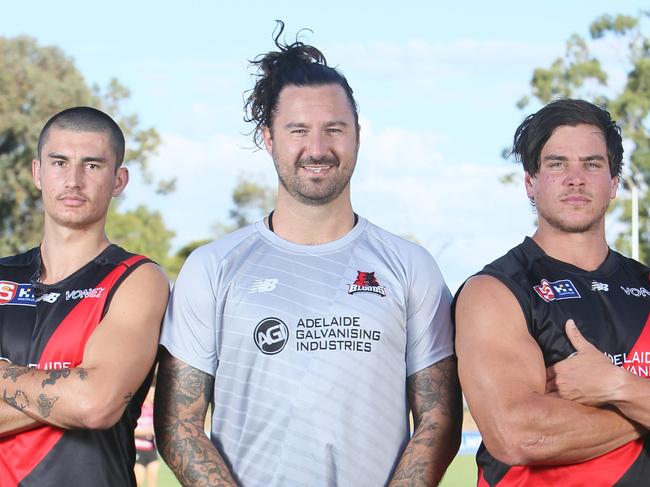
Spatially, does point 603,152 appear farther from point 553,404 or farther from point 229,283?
point 229,283

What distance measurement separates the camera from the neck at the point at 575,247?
5414 mm

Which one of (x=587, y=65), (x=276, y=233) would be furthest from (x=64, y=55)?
(x=276, y=233)

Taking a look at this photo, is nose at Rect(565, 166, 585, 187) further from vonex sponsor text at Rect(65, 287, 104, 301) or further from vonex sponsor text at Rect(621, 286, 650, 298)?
vonex sponsor text at Rect(65, 287, 104, 301)

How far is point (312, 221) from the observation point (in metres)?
5.29

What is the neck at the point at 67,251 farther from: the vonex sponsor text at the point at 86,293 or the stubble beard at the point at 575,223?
the stubble beard at the point at 575,223

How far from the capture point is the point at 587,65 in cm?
3875

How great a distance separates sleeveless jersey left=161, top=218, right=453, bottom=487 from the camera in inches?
195

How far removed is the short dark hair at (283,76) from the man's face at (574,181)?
0.93 metres

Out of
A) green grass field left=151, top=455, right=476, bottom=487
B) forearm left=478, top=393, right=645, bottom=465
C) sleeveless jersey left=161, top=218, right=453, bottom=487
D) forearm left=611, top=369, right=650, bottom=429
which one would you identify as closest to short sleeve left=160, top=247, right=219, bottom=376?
sleeveless jersey left=161, top=218, right=453, bottom=487

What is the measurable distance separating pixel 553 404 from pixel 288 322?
46.4 inches

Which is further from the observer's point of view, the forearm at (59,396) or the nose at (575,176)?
the nose at (575,176)

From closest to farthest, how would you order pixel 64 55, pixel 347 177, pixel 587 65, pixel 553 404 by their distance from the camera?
pixel 553 404 < pixel 347 177 < pixel 587 65 < pixel 64 55

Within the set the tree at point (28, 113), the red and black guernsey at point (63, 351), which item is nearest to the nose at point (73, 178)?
the red and black guernsey at point (63, 351)

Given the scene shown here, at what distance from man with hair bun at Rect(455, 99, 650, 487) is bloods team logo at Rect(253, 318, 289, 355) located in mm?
788
